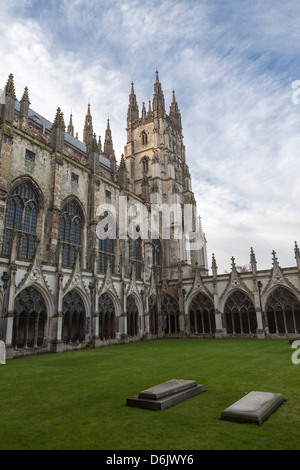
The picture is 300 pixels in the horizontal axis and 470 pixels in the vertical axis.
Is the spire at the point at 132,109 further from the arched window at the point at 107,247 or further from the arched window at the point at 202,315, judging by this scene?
the arched window at the point at 202,315

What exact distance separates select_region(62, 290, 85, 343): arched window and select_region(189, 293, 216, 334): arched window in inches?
478

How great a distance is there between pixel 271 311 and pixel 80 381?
70.2 feet

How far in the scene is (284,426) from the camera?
209 inches

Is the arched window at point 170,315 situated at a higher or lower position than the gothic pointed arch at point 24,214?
lower

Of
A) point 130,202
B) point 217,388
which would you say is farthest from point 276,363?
point 130,202

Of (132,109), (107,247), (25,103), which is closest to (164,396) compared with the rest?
(107,247)

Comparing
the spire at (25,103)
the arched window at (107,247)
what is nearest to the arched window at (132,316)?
the arched window at (107,247)

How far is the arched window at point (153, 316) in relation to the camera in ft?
102

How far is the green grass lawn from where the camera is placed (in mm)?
4711

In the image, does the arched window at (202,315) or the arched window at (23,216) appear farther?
the arched window at (202,315)

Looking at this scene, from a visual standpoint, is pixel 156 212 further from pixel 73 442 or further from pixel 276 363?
pixel 73 442

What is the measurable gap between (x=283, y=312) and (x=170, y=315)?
11145mm

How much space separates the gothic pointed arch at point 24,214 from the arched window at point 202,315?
16352mm

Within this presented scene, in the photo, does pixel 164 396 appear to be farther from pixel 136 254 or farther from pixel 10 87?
pixel 136 254
